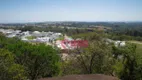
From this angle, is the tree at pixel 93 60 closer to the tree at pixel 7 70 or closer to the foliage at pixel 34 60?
the foliage at pixel 34 60

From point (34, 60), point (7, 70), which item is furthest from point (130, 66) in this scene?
point (7, 70)

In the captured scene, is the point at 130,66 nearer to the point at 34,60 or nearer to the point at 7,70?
the point at 34,60

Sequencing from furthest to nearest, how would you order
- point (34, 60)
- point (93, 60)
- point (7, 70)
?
point (34, 60), point (93, 60), point (7, 70)

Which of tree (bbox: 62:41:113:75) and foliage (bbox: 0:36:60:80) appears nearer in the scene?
tree (bbox: 62:41:113:75)

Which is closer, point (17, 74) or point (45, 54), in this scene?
point (17, 74)

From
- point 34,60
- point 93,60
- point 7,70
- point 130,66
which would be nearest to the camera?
point 7,70

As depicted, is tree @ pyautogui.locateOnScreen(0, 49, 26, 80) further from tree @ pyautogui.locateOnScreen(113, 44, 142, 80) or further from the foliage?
tree @ pyautogui.locateOnScreen(113, 44, 142, 80)

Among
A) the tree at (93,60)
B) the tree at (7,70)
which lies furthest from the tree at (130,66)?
the tree at (7,70)

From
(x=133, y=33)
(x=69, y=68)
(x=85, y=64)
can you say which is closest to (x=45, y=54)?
(x=69, y=68)

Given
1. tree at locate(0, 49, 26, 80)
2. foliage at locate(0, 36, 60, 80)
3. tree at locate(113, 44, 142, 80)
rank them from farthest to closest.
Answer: foliage at locate(0, 36, 60, 80) → tree at locate(113, 44, 142, 80) → tree at locate(0, 49, 26, 80)

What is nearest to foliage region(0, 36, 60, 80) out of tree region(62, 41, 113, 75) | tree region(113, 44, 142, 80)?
tree region(62, 41, 113, 75)

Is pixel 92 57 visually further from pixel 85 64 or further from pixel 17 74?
pixel 17 74
